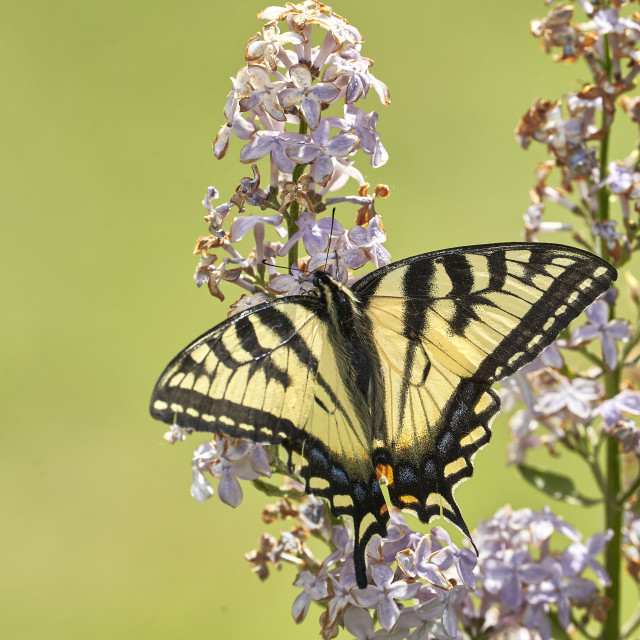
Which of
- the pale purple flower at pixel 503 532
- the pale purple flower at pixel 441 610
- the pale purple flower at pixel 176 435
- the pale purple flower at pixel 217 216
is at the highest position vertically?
the pale purple flower at pixel 217 216

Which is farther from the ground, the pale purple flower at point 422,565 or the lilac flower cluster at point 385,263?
the lilac flower cluster at point 385,263

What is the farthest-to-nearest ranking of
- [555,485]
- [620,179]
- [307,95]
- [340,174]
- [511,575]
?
[555,485] < [620,179] < [511,575] < [340,174] < [307,95]

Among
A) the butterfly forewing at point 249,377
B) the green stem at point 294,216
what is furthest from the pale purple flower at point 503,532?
the green stem at point 294,216

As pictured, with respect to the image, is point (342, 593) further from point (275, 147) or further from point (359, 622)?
point (275, 147)

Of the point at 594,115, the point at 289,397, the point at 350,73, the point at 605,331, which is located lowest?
the point at 289,397

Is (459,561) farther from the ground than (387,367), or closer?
closer

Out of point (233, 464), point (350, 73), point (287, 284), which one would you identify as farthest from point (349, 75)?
point (233, 464)

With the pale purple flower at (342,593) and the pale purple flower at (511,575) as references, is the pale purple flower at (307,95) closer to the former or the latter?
the pale purple flower at (342,593)

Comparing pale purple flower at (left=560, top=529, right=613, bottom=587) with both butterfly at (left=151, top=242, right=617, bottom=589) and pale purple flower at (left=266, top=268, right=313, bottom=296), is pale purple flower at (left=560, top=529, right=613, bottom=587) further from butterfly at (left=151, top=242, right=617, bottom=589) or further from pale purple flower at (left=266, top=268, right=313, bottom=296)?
pale purple flower at (left=266, top=268, right=313, bottom=296)
